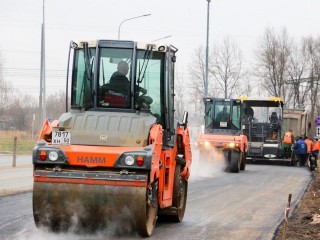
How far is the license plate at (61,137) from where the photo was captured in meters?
8.98

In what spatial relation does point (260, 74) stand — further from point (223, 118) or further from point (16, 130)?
point (223, 118)

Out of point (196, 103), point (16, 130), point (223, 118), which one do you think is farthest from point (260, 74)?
point (223, 118)

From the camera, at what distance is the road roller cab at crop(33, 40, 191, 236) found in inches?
338

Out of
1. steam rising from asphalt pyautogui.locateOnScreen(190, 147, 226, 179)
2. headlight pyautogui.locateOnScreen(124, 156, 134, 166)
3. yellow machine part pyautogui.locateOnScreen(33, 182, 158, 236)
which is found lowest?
steam rising from asphalt pyautogui.locateOnScreen(190, 147, 226, 179)

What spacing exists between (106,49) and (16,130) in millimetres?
50265

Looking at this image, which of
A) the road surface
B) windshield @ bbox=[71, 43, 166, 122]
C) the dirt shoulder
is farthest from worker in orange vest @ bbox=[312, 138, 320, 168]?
windshield @ bbox=[71, 43, 166, 122]

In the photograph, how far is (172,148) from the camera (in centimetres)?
1051

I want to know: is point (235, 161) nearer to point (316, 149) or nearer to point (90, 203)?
point (316, 149)

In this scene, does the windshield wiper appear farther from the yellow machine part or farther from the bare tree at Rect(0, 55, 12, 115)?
the bare tree at Rect(0, 55, 12, 115)

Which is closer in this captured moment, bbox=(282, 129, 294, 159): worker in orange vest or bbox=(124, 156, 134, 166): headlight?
bbox=(124, 156, 134, 166): headlight

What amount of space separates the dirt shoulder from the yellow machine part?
6.80ft

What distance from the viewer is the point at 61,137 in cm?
901

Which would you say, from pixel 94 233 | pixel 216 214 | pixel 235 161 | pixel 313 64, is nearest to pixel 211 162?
pixel 235 161

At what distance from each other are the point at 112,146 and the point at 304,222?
458cm
